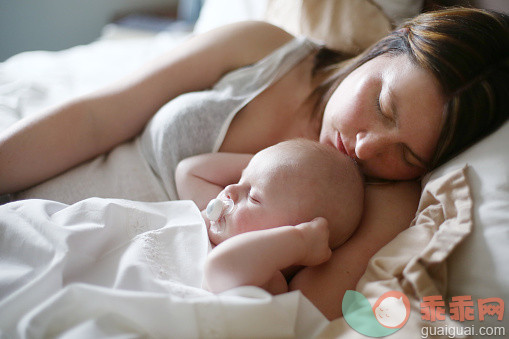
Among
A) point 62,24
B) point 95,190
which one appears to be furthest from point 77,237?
point 62,24

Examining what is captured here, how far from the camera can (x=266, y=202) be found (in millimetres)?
802

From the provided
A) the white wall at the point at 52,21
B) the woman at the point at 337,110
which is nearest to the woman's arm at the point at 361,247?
the woman at the point at 337,110

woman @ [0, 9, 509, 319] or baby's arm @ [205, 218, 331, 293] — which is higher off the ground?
woman @ [0, 9, 509, 319]

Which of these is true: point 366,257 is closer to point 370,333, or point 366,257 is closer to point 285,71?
point 370,333

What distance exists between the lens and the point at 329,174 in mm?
821

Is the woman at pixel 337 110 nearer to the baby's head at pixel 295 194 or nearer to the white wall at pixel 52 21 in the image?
the baby's head at pixel 295 194

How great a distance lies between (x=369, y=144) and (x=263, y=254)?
344 millimetres

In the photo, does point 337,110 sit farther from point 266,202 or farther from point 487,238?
point 487,238

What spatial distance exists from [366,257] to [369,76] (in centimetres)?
40

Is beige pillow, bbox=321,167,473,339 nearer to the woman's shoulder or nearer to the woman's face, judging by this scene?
the woman's face

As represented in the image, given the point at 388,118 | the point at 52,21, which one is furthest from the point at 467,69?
the point at 52,21

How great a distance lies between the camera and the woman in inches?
32.6

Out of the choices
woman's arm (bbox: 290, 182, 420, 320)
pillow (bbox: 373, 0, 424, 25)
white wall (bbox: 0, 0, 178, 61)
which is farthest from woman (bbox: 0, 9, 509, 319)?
white wall (bbox: 0, 0, 178, 61)

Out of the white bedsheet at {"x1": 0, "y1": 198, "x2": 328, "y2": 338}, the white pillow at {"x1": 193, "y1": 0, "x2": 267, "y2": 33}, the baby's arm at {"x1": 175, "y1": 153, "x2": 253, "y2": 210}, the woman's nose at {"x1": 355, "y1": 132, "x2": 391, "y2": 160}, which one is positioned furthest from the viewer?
the white pillow at {"x1": 193, "y1": 0, "x2": 267, "y2": 33}
